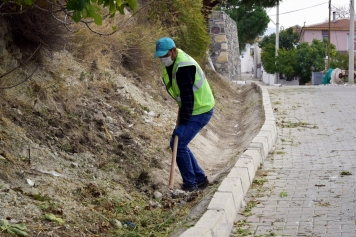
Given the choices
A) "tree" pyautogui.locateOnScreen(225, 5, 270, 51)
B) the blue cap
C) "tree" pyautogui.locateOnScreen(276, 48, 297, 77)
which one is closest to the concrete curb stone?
the blue cap

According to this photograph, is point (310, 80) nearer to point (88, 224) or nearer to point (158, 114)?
point (158, 114)

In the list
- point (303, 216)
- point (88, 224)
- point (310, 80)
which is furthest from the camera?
point (310, 80)

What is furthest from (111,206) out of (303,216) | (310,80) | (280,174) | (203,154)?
(310,80)

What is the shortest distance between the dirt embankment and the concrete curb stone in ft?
0.83

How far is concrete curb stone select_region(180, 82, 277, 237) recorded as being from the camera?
15.4ft

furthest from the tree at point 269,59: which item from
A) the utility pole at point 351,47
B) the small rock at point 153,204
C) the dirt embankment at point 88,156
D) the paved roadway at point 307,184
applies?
the small rock at point 153,204

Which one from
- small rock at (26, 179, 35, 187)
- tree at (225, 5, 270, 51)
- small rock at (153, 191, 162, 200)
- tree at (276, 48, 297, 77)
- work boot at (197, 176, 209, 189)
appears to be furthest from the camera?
tree at (225, 5, 270, 51)

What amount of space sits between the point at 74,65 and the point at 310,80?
3818 centimetres

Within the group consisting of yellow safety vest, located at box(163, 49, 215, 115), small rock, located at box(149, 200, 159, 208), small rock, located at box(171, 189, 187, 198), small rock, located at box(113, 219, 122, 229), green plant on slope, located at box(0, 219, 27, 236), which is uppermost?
yellow safety vest, located at box(163, 49, 215, 115)

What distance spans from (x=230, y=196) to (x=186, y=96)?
1.49 m

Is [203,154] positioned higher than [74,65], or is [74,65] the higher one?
[74,65]

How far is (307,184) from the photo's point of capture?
6.68 meters

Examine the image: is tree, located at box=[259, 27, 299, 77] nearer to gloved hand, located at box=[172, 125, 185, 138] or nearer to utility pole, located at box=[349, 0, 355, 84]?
utility pole, located at box=[349, 0, 355, 84]

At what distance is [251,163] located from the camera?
7.06 m
